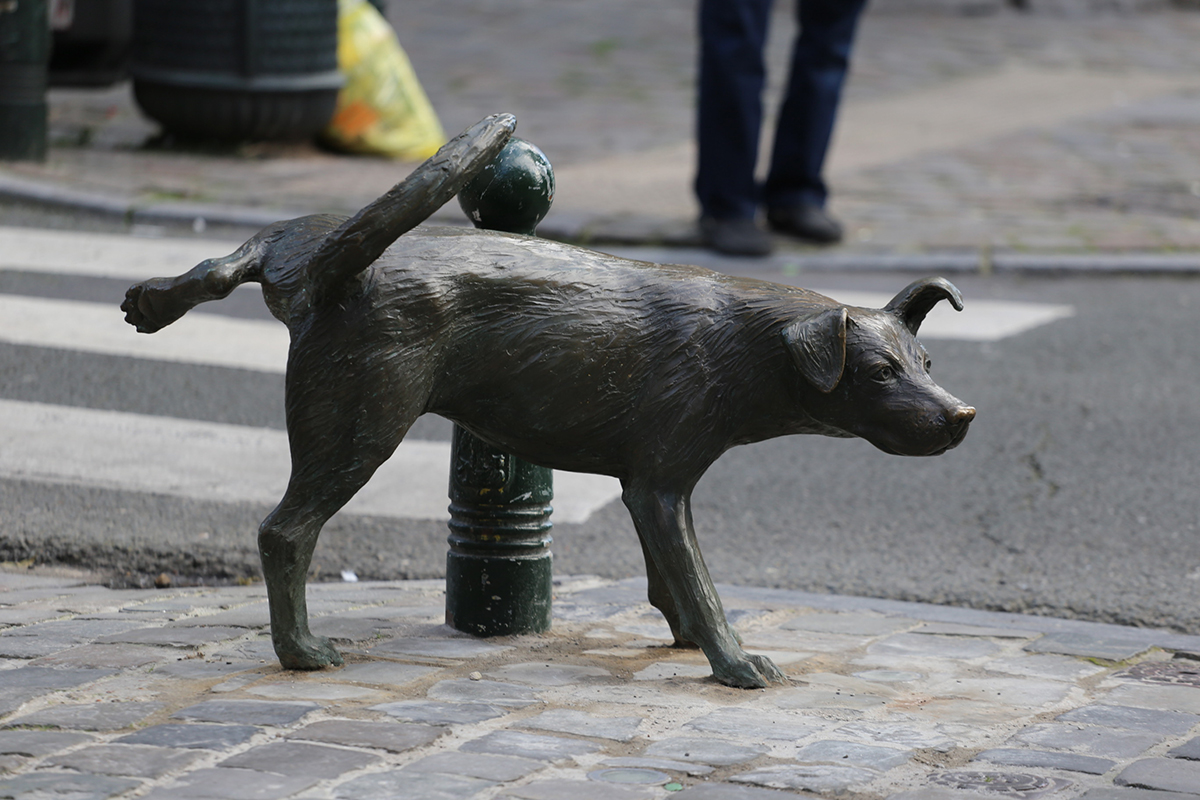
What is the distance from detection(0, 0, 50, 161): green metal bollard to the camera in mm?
8469

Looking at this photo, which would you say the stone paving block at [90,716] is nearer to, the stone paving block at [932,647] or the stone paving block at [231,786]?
the stone paving block at [231,786]

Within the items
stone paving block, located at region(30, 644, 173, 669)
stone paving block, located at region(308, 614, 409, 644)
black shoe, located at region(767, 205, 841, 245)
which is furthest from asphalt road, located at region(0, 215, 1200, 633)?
black shoe, located at region(767, 205, 841, 245)

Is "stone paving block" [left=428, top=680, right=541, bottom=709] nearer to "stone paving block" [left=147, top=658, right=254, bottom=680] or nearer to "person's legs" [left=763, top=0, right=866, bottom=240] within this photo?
"stone paving block" [left=147, top=658, right=254, bottom=680]

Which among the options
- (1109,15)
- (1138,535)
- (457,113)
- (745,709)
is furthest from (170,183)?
(1109,15)

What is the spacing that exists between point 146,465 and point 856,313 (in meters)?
2.58

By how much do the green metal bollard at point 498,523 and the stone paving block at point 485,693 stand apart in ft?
1.23

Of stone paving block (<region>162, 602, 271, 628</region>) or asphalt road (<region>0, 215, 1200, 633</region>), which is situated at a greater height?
stone paving block (<region>162, 602, 271, 628</region>)

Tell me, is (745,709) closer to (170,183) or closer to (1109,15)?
(170,183)

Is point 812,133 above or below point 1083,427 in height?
above

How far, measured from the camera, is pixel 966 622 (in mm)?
3713

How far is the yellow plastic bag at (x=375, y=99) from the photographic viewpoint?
9766mm

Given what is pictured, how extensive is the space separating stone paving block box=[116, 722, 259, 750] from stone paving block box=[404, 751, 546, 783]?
32cm

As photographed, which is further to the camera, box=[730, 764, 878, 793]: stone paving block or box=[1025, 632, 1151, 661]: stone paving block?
box=[1025, 632, 1151, 661]: stone paving block

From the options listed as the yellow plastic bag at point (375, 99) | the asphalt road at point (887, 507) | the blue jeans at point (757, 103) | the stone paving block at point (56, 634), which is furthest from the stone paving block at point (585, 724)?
the yellow plastic bag at point (375, 99)
